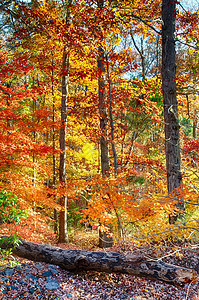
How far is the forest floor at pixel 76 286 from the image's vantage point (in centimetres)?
357

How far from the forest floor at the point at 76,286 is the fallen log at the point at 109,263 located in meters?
0.22

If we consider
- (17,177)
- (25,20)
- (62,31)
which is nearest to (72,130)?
(17,177)

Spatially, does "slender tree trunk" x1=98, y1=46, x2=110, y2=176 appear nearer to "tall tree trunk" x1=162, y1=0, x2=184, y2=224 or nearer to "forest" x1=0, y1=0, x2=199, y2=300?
"forest" x1=0, y1=0, x2=199, y2=300

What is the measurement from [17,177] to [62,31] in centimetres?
496

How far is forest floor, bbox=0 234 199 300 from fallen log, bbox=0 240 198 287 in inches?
8.7

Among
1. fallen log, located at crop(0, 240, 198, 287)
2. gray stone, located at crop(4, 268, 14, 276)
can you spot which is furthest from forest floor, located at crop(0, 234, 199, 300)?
fallen log, located at crop(0, 240, 198, 287)

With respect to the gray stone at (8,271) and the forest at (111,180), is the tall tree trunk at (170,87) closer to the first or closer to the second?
the forest at (111,180)

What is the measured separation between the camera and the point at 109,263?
4336mm

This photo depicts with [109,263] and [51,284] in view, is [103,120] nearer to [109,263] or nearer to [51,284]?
[109,263]

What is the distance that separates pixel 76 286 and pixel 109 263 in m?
0.78

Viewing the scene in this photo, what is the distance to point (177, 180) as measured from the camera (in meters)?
6.26

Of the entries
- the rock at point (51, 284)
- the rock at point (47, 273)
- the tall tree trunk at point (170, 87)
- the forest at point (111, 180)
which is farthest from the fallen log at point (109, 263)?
the tall tree trunk at point (170, 87)

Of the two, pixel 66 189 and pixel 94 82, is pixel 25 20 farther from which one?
pixel 66 189

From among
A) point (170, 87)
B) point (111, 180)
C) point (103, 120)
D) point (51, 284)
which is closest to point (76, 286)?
point (51, 284)
